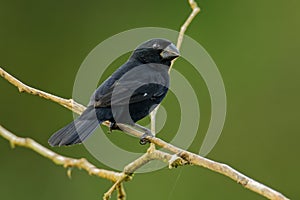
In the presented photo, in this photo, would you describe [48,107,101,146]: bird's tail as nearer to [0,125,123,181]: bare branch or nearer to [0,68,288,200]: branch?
[0,68,288,200]: branch

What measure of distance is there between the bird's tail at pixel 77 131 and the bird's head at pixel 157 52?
19.0 inches

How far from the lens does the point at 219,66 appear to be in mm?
6316

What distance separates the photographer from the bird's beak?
329cm

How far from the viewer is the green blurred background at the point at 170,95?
5969 millimetres

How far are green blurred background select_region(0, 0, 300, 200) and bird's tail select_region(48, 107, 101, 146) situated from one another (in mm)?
2751

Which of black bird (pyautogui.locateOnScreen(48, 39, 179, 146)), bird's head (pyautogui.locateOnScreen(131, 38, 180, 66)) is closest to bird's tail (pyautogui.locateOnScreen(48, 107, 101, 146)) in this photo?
black bird (pyautogui.locateOnScreen(48, 39, 179, 146))

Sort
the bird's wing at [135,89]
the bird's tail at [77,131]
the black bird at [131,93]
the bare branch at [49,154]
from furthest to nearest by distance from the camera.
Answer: the bird's wing at [135,89]
the black bird at [131,93]
the bird's tail at [77,131]
the bare branch at [49,154]

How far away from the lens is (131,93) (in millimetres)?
3141

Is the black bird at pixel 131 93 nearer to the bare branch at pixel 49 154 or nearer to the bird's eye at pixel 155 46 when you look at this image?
the bird's eye at pixel 155 46

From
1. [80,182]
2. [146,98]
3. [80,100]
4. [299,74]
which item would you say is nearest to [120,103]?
[146,98]

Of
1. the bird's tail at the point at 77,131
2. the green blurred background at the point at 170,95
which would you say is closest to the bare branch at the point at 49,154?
the bird's tail at the point at 77,131

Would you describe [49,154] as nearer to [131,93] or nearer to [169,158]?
[169,158]

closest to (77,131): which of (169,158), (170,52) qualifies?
(169,158)

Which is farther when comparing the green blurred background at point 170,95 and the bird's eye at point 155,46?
the green blurred background at point 170,95
